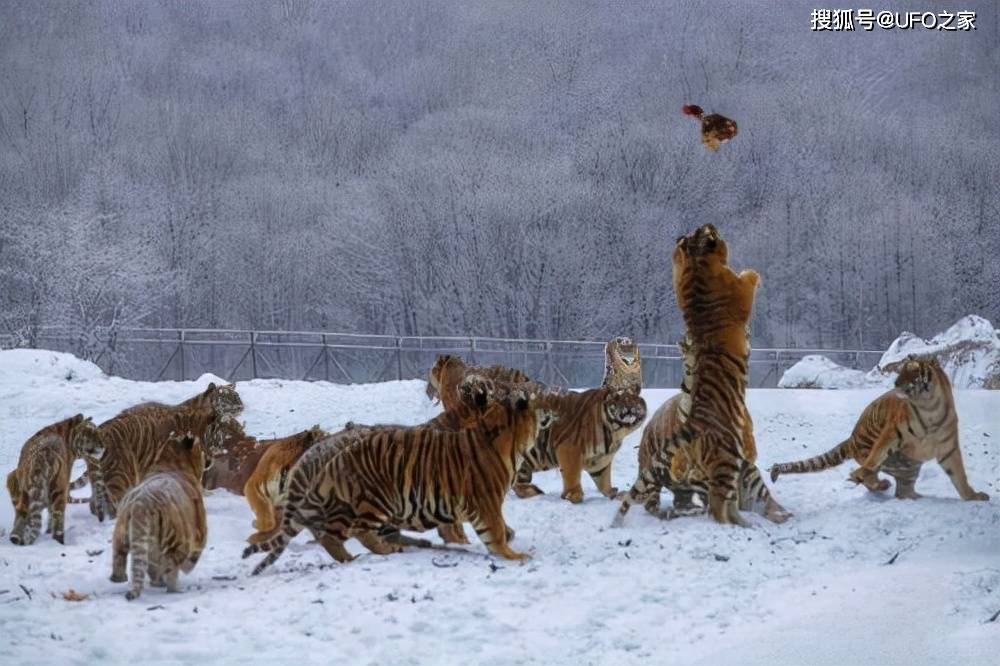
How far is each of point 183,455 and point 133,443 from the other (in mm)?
505

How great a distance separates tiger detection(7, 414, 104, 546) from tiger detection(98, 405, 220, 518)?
8cm

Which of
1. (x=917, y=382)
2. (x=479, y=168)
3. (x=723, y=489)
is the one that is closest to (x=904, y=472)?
(x=917, y=382)

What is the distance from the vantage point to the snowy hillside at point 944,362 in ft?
19.6

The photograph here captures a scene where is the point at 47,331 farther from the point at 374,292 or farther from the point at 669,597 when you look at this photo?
the point at 669,597

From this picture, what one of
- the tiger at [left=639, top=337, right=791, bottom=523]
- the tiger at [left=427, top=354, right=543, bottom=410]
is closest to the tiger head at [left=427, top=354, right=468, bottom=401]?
the tiger at [left=427, top=354, right=543, bottom=410]

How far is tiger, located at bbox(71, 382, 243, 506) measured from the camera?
3664mm

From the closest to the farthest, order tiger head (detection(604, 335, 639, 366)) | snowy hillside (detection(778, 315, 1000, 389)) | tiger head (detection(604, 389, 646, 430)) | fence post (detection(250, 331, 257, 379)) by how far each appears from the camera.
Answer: tiger head (detection(604, 389, 646, 430)) < tiger head (detection(604, 335, 639, 366)) < snowy hillside (detection(778, 315, 1000, 389)) < fence post (detection(250, 331, 257, 379))

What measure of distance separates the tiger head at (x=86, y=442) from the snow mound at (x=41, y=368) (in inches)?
79.6

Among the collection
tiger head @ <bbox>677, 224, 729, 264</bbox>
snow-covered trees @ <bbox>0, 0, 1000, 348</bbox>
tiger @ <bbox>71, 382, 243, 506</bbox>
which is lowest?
tiger @ <bbox>71, 382, 243, 506</bbox>

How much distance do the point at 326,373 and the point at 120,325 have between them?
1.11 m

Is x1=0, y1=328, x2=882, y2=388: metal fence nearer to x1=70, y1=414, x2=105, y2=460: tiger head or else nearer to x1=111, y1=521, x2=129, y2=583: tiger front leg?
x1=70, y1=414, x2=105, y2=460: tiger head

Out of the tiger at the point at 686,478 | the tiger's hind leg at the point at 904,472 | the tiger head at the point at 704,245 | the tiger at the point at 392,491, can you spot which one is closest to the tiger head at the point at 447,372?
the tiger at the point at 686,478

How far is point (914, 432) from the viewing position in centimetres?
350

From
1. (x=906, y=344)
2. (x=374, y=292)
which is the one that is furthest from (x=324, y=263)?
(x=906, y=344)
